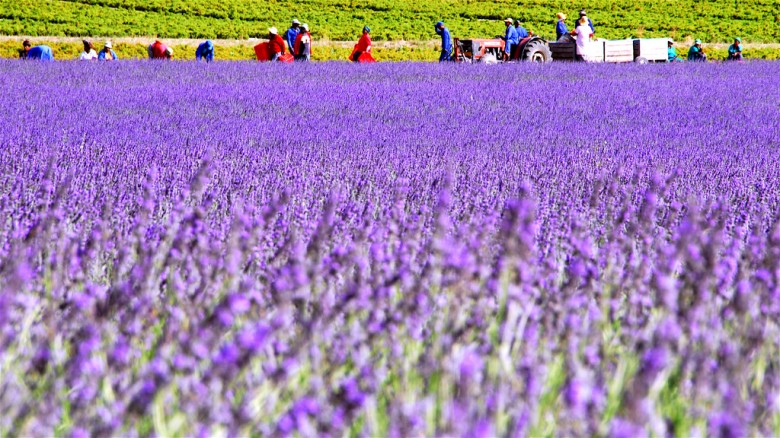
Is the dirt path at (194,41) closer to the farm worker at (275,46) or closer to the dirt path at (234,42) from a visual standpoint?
the dirt path at (234,42)

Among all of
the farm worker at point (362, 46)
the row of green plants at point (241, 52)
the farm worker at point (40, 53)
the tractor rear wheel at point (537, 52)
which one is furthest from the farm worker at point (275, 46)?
the row of green plants at point (241, 52)

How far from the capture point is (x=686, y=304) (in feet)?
6.95

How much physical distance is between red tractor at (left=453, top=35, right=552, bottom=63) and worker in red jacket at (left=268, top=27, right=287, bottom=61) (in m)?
3.51

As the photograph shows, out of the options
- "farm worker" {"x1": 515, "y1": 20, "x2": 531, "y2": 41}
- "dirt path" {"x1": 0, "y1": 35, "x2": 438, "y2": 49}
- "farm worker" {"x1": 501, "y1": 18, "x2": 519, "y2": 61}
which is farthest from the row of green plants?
"farm worker" {"x1": 501, "y1": 18, "x2": 519, "y2": 61}

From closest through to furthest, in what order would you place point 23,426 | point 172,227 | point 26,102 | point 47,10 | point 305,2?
point 23,426 < point 172,227 < point 26,102 < point 47,10 < point 305,2

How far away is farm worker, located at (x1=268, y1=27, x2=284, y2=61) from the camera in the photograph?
16.1 meters

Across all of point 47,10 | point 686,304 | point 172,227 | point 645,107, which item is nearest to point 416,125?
point 645,107

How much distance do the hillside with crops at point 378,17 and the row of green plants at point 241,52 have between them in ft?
10.6

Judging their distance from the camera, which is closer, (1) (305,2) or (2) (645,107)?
(2) (645,107)

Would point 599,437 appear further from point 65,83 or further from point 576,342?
point 65,83

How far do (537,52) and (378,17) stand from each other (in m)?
22.8

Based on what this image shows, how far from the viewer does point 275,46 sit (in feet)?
53.6

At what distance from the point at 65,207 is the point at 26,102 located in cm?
503

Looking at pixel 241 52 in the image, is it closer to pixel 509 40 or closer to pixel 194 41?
pixel 194 41
